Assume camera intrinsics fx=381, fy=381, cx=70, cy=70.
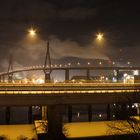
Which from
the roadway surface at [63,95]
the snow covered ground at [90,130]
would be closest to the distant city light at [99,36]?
the roadway surface at [63,95]

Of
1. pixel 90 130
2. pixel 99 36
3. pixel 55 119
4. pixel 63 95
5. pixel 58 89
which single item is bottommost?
pixel 90 130

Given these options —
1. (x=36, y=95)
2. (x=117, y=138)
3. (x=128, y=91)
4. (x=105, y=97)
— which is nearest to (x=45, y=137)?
(x=36, y=95)

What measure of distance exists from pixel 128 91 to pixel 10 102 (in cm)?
2198

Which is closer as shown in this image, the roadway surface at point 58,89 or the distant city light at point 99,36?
the roadway surface at point 58,89

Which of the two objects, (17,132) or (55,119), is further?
(17,132)

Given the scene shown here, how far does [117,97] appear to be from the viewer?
66812mm

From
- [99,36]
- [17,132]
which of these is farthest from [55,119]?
[99,36]

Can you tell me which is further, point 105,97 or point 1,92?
point 105,97

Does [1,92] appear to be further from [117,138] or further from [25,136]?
[117,138]

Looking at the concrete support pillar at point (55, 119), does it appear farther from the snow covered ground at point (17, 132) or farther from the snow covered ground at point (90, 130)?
the snow covered ground at point (17, 132)

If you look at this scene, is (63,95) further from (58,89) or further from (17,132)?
(17,132)

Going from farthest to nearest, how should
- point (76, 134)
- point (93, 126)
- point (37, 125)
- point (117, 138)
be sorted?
1. point (93, 126)
2. point (37, 125)
3. point (76, 134)
4. point (117, 138)

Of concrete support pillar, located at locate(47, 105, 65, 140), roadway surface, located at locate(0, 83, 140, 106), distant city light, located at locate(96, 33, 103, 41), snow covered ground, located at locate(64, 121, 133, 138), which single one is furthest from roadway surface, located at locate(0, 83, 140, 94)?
distant city light, located at locate(96, 33, 103, 41)

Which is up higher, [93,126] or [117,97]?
[117,97]
